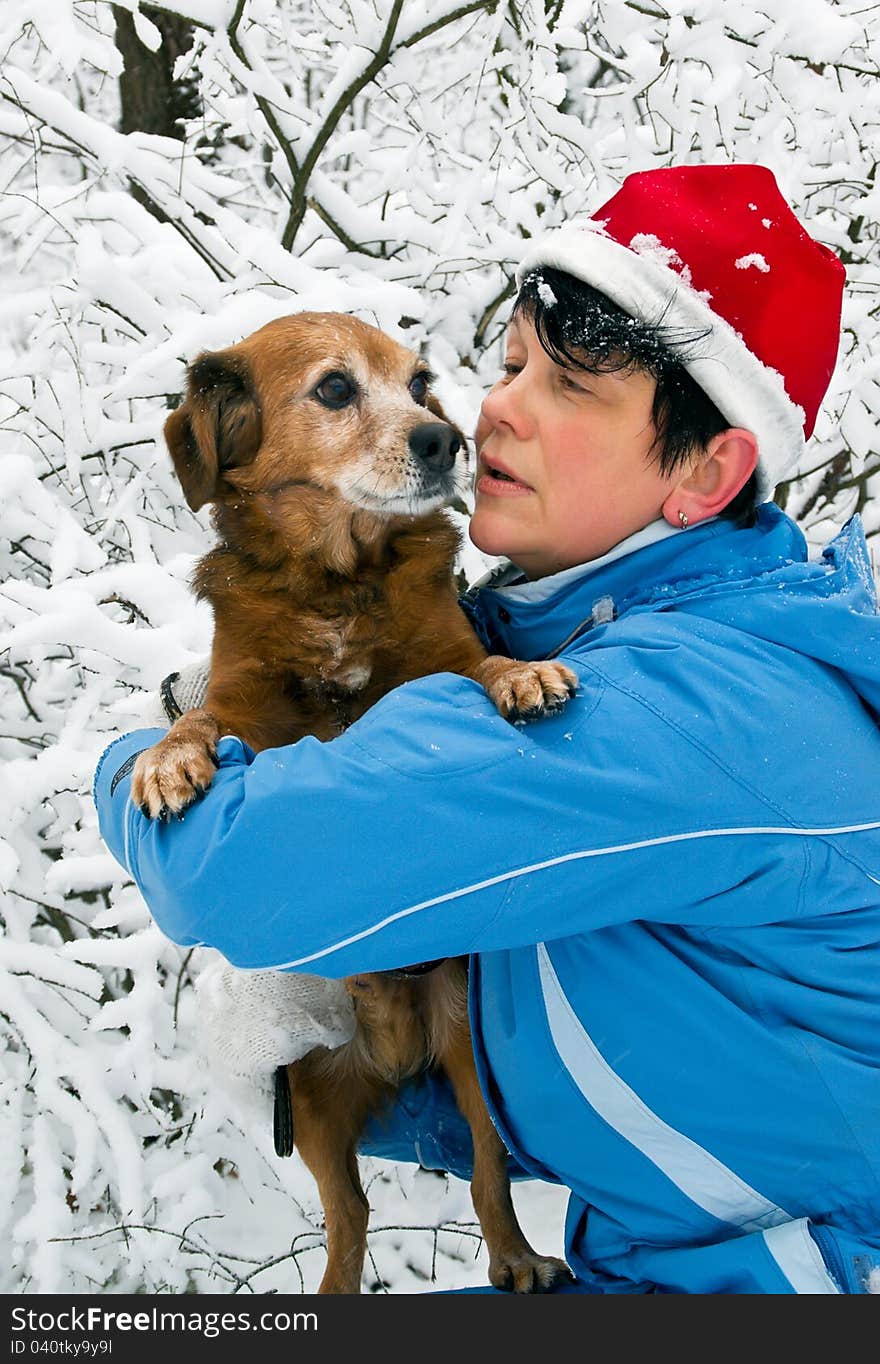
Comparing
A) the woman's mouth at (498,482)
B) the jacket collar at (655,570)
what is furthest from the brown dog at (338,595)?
the woman's mouth at (498,482)

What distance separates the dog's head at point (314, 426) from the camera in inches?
99.3

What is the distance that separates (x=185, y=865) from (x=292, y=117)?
8.56 ft

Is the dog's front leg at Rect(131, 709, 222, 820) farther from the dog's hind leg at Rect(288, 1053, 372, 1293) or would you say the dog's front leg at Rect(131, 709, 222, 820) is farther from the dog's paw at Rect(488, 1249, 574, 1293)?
the dog's paw at Rect(488, 1249, 574, 1293)

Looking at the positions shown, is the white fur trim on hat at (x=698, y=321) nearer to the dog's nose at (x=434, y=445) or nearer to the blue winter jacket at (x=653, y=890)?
the blue winter jacket at (x=653, y=890)

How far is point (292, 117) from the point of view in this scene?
3.44 meters

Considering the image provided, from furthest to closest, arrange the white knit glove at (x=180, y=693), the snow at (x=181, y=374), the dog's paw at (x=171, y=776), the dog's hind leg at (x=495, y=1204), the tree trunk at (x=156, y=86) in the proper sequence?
the tree trunk at (x=156, y=86)
the snow at (x=181, y=374)
the white knit glove at (x=180, y=693)
the dog's hind leg at (x=495, y=1204)
the dog's paw at (x=171, y=776)

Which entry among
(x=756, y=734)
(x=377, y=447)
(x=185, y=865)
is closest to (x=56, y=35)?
(x=377, y=447)

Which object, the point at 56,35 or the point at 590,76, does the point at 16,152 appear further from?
the point at 590,76

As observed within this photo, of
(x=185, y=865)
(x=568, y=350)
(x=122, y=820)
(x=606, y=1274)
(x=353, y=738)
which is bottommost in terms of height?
(x=606, y=1274)

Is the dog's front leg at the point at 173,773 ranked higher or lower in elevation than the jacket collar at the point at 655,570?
lower

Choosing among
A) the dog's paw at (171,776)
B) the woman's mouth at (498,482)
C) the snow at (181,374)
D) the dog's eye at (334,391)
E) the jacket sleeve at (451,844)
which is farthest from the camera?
the snow at (181,374)

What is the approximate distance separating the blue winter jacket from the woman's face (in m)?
0.17

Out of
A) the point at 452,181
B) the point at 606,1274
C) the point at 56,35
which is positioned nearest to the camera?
the point at 606,1274

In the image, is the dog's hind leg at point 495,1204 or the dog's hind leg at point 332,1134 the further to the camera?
the dog's hind leg at point 332,1134
